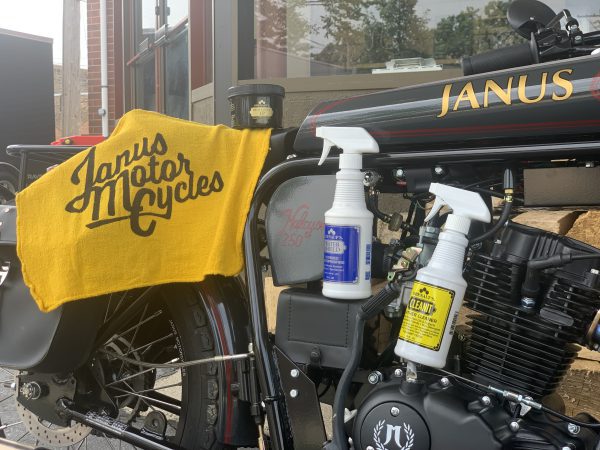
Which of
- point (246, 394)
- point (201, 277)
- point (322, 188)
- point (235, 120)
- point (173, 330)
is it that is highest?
point (235, 120)

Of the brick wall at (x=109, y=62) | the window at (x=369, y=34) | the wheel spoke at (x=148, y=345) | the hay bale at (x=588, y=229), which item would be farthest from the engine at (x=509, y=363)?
the brick wall at (x=109, y=62)

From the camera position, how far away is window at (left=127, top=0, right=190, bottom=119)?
21.4 feet

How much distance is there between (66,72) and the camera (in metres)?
7.34

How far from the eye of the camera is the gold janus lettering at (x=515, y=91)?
50.3 inches

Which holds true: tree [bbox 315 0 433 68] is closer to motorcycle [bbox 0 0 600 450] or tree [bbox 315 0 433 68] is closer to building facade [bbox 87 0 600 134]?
building facade [bbox 87 0 600 134]

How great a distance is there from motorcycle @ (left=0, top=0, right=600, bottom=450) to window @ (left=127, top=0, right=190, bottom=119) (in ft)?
14.6

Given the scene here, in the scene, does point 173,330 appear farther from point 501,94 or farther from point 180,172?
point 501,94

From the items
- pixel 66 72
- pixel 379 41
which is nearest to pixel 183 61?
pixel 66 72

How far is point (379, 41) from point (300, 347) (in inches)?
126

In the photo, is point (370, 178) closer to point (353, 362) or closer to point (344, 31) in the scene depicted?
point (353, 362)

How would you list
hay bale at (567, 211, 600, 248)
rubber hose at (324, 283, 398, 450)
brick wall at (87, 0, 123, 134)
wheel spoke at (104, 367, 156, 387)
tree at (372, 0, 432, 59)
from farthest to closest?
brick wall at (87, 0, 123, 134) → tree at (372, 0, 432, 59) → hay bale at (567, 211, 600, 248) → wheel spoke at (104, 367, 156, 387) → rubber hose at (324, 283, 398, 450)

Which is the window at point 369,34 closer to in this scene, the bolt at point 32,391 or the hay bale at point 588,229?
the hay bale at point 588,229

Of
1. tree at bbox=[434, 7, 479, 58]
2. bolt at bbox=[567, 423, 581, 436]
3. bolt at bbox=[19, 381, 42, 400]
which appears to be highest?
tree at bbox=[434, 7, 479, 58]

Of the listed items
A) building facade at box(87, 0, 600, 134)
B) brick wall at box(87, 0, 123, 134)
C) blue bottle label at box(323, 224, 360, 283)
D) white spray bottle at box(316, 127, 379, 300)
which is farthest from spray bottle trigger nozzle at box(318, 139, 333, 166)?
brick wall at box(87, 0, 123, 134)
